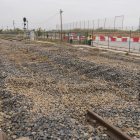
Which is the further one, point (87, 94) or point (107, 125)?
point (87, 94)

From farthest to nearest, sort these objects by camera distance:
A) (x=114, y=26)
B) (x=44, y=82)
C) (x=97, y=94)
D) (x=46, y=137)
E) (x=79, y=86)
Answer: (x=114, y=26) < (x=44, y=82) < (x=79, y=86) < (x=97, y=94) < (x=46, y=137)

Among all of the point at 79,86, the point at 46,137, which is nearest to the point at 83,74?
the point at 79,86

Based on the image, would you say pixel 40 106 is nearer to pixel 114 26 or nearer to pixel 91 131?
pixel 91 131

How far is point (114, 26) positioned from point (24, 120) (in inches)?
1768

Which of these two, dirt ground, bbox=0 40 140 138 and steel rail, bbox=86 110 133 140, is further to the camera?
dirt ground, bbox=0 40 140 138

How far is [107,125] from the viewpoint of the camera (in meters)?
4.09

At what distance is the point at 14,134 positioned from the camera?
3.73m

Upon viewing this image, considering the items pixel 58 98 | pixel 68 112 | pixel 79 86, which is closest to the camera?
pixel 68 112

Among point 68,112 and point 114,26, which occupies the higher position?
point 114,26

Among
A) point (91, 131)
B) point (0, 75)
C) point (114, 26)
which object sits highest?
point (114, 26)

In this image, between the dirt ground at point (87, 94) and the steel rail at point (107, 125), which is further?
the dirt ground at point (87, 94)

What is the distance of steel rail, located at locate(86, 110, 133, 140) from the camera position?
12.1ft

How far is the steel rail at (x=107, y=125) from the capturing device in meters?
3.68

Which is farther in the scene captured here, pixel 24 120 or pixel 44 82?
pixel 44 82
